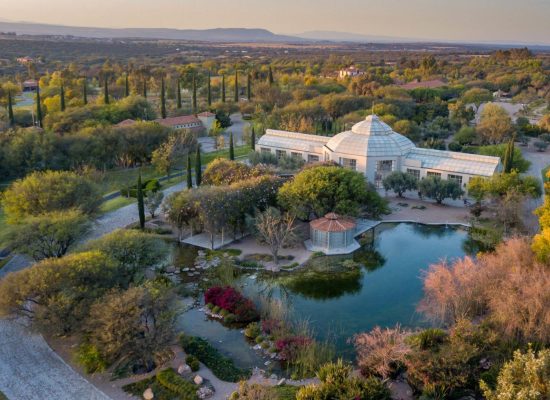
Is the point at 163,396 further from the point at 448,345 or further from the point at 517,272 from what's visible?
the point at 517,272

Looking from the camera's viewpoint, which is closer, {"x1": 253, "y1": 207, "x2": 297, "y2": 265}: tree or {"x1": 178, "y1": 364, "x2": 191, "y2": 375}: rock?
{"x1": 178, "y1": 364, "x2": 191, "y2": 375}: rock

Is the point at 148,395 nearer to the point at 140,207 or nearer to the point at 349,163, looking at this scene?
the point at 140,207

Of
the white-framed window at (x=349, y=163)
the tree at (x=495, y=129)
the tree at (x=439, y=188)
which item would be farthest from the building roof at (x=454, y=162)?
the tree at (x=495, y=129)

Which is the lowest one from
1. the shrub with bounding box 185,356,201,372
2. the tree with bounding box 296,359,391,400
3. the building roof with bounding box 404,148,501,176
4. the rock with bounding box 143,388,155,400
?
the rock with bounding box 143,388,155,400

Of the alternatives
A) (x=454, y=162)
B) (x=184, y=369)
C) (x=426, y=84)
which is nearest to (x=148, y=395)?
(x=184, y=369)

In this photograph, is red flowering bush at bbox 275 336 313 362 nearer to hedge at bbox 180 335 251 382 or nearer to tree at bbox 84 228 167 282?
hedge at bbox 180 335 251 382

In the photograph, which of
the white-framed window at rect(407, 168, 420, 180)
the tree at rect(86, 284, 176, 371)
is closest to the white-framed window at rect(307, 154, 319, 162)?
the white-framed window at rect(407, 168, 420, 180)

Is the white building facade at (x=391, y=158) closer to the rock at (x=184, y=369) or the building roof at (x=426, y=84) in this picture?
the rock at (x=184, y=369)
